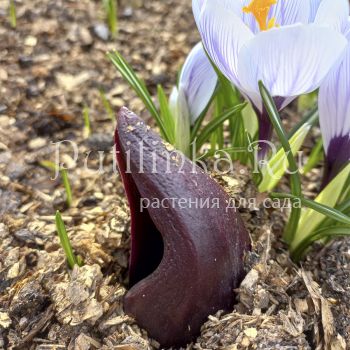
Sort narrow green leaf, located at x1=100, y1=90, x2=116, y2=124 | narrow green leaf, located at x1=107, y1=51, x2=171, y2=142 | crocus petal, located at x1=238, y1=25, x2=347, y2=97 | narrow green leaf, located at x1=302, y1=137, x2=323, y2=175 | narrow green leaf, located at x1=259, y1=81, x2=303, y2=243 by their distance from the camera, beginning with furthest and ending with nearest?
narrow green leaf, located at x1=100, y1=90, x2=116, y2=124
narrow green leaf, located at x1=302, y1=137, x2=323, y2=175
narrow green leaf, located at x1=107, y1=51, x2=171, y2=142
narrow green leaf, located at x1=259, y1=81, x2=303, y2=243
crocus petal, located at x1=238, y1=25, x2=347, y2=97

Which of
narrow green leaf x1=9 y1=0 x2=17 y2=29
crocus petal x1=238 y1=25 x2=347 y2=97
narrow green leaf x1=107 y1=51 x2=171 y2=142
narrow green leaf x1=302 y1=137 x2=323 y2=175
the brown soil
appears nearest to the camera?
crocus petal x1=238 y1=25 x2=347 y2=97

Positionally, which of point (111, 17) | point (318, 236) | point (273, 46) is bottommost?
point (318, 236)

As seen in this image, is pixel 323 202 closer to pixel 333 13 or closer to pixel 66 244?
pixel 333 13

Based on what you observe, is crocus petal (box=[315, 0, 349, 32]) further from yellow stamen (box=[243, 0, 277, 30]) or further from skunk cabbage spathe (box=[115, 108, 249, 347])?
skunk cabbage spathe (box=[115, 108, 249, 347])

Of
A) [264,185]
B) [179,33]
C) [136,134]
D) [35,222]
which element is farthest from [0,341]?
[179,33]

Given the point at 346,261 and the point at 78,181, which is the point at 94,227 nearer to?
the point at 78,181

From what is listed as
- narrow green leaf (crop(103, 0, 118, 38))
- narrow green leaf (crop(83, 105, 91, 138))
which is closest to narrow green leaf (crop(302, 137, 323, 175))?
narrow green leaf (crop(83, 105, 91, 138))

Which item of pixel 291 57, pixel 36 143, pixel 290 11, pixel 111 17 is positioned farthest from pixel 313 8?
pixel 111 17
